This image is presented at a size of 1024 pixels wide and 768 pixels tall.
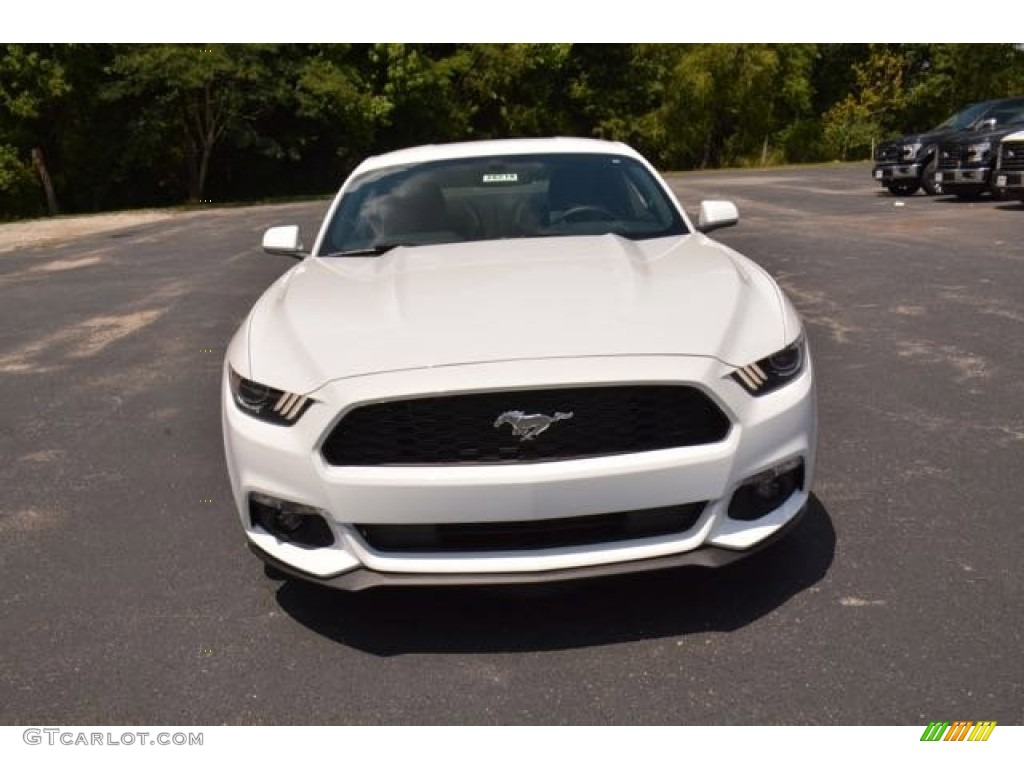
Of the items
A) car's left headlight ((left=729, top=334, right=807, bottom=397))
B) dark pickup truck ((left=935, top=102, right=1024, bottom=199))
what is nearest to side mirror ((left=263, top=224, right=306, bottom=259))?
car's left headlight ((left=729, top=334, right=807, bottom=397))

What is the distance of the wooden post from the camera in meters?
34.2

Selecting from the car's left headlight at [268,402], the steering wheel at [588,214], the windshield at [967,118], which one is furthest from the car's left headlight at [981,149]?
the car's left headlight at [268,402]

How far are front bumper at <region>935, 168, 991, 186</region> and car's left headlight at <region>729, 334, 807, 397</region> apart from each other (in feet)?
51.3

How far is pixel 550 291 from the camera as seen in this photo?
10.7ft

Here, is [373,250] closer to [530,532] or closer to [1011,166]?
[530,532]

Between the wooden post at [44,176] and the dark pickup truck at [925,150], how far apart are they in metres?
27.5

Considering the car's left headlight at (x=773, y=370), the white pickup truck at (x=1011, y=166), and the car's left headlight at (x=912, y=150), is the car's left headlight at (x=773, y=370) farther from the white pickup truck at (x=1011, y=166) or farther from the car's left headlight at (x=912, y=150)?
the car's left headlight at (x=912, y=150)

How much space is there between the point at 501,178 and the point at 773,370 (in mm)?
2039

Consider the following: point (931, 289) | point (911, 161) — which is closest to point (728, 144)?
point (911, 161)

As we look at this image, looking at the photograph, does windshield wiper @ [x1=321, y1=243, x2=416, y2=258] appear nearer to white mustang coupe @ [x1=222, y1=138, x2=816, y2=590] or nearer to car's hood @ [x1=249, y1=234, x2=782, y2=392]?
car's hood @ [x1=249, y1=234, x2=782, y2=392]

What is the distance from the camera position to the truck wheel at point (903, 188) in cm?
1953

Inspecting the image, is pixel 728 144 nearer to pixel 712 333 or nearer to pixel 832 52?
pixel 832 52

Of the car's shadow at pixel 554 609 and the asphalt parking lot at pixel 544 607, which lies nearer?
the asphalt parking lot at pixel 544 607

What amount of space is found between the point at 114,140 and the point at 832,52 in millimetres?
44708
